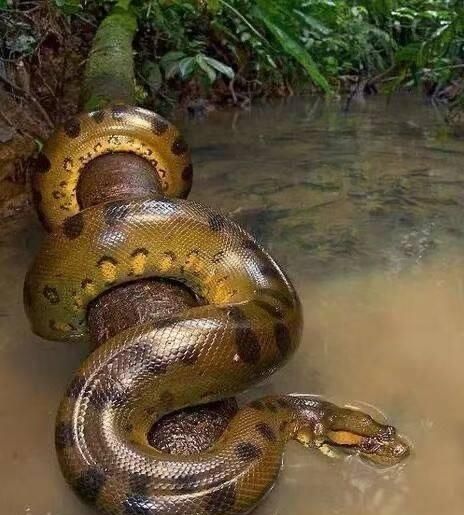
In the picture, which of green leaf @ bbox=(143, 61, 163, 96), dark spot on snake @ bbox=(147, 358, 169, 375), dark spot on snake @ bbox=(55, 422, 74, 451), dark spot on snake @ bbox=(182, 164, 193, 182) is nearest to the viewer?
dark spot on snake @ bbox=(55, 422, 74, 451)

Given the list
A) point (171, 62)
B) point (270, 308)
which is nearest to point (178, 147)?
point (270, 308)

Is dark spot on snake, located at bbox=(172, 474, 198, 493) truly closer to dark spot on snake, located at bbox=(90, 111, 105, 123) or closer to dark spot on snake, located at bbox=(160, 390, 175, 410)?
dark spot on snake, located at bbox=(160, 390, 175, 410)

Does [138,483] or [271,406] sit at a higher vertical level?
[138,483]

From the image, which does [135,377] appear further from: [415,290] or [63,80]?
[63,80]

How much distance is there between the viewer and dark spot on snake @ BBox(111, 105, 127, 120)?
362cm

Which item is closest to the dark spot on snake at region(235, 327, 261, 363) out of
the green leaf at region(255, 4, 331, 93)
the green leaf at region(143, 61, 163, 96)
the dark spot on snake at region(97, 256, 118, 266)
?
the dark spot on snake at region(97, 256, 118, 266)

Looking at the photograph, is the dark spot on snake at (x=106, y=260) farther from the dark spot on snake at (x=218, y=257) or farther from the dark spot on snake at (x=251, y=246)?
the dark spot on snake at (x=251, y=246)

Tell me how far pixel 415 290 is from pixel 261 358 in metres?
1.84

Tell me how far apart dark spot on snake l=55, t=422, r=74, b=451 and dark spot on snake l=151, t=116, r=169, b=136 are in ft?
6.82

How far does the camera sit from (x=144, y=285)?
255 centimetres

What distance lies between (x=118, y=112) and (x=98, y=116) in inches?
4.1

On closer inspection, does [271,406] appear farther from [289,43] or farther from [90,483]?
[289,43]

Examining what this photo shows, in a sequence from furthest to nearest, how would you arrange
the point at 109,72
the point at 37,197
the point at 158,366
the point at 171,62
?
the point at 171,62, the point at 109,72, the point at 37,197, the point at 158,366

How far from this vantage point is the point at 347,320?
11.2 feet
